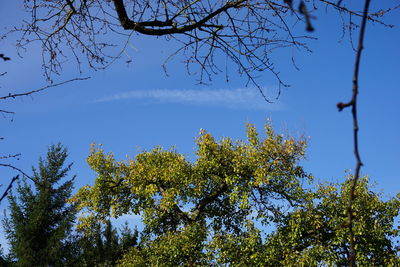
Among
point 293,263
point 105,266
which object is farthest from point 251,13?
point 105,266

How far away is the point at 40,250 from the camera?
75.4 feet

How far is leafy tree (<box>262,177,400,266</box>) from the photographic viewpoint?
14617mm

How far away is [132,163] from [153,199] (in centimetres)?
249

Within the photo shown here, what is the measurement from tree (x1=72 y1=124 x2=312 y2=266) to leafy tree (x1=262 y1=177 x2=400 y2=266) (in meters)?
0.95

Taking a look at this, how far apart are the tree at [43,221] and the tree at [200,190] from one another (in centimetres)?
412

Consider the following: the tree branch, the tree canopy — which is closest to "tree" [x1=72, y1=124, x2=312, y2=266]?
the tree canopy

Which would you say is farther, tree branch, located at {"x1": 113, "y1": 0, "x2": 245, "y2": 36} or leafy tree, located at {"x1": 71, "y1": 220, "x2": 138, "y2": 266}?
leafy tree, located at {"x1": 71, "y1": 220, "x2": 138, "y2": 266}

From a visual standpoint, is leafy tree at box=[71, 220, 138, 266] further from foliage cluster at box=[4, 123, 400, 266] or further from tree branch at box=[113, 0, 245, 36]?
tree branch at box=[113, 0, 245, 36]

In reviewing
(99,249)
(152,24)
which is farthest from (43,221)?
(152,24)

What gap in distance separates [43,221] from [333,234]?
16000 mm

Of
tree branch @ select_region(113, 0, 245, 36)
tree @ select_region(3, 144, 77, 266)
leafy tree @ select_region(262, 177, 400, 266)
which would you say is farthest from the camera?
tree @ select_region(3, 144, 77, 266)

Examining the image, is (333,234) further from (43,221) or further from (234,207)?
(43,221)

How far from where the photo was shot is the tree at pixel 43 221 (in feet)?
74.9

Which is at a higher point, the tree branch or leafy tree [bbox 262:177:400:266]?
leafy tree [bbox 262:177:400:266]
